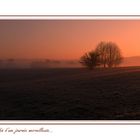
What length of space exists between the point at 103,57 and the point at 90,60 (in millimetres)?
115

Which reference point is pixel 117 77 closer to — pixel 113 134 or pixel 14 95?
pixel 113 134

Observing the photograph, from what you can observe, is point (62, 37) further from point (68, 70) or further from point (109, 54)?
point (109, 54)

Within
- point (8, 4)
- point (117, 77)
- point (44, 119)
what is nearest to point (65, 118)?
point (44, 119)

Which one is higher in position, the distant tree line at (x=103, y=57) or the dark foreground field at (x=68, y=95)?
the distant tree line at (x=103, y=57)

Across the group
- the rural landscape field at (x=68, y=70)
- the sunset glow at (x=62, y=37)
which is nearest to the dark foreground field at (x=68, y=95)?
the rural landscape field at (x=68, y=70)

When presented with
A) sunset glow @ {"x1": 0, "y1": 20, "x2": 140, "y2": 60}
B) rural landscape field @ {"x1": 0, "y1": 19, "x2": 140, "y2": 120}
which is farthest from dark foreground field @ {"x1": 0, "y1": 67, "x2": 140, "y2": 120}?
sunset glow @ {"x1": 0, "y1": 20, "x2": 140, "y2": 60}

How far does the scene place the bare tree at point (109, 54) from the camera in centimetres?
589

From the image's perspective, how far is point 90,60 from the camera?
5.92 metres

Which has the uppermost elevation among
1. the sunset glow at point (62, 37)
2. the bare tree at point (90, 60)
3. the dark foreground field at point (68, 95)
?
the sunset glow at point (62, 37)

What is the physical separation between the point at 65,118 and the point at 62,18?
31.8 inches

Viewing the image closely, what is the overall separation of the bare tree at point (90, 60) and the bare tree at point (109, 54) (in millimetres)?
38

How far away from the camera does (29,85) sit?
5.91m

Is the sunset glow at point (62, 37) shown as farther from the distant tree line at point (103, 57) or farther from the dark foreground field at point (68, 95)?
the dark foreground field at point (68, 95)

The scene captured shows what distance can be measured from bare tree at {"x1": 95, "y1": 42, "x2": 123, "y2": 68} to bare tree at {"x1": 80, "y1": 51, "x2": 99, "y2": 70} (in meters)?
0.04
